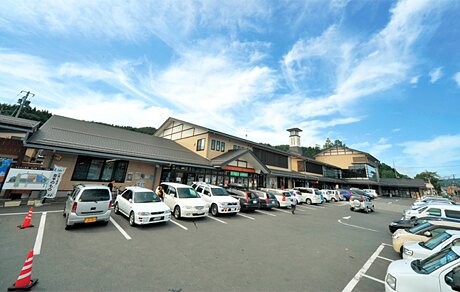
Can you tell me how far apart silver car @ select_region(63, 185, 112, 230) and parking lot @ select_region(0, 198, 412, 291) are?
1.37 ft

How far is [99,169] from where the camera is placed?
13945 mm

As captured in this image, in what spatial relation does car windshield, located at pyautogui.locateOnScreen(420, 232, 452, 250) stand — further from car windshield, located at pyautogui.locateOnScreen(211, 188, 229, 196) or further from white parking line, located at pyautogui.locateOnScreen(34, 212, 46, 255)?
white parking line, located at pyautogui.locateOnScreen(34, 212, 46, 255)

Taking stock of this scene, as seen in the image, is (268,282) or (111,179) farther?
(111,179)

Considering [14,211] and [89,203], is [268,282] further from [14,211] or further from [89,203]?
[14,211]

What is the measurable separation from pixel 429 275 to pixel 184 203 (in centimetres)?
874

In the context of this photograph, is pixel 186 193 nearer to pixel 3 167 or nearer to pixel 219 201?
pixel 219 201

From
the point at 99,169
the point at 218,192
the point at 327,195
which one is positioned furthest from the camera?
the point at 327,195

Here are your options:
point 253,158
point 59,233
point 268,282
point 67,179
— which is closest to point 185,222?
point 59,233

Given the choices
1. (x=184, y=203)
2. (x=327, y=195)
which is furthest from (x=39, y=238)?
(x=327, y=195)

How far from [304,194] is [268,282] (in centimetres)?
1999

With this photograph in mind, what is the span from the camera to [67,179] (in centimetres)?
1251

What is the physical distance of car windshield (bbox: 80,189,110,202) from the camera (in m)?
7.22

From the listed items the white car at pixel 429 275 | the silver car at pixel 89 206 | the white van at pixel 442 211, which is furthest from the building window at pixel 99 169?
the white van at pixel 442 211

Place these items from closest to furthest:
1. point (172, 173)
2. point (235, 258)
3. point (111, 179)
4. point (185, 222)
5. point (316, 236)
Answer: point (235, 258) < point (316, 236) < point (185, 222) < point (111, 179) < point (172, 173)
